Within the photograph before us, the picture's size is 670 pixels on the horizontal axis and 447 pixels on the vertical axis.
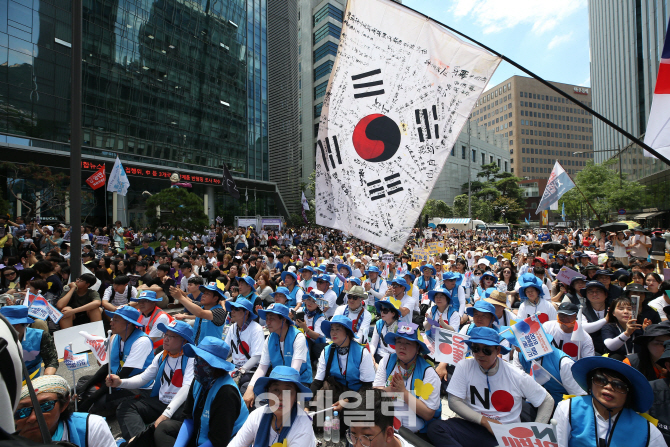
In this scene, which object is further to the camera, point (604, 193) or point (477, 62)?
point (604, 193)

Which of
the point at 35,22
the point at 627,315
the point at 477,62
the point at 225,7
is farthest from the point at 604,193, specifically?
the point at 35,22

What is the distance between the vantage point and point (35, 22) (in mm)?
30094

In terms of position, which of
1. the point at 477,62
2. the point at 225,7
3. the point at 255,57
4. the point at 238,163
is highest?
the point at 225,7

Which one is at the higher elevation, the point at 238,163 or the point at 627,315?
the point at 238,163

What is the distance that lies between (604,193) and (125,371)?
44152 mm

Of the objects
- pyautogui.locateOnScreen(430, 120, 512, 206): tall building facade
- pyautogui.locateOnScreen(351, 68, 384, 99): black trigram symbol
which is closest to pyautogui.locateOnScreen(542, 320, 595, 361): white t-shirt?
pyautogui.locateOnScreen(351, 68, 384, 99): black trigram symbol

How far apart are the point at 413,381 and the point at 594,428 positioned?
161 cm

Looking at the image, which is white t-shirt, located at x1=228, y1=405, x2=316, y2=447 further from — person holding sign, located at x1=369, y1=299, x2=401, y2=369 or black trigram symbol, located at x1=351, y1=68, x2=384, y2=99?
black trigram symbol, located at x1=351, y1=68, x2=384, y2=99

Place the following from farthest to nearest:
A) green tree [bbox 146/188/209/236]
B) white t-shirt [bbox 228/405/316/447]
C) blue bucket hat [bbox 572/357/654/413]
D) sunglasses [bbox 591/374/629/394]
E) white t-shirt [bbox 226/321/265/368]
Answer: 1. green tree [bbox 146/188/209/236]
2. white t-shirt [bbox 226/321/265/368]
3. white t-shirt [bbox 228/405/316/447]
4. sunglasses [bbox 591/374/629/394]
5. blue bucket hat [bbox 572/357/654/413]

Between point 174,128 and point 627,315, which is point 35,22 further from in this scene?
point 627,315

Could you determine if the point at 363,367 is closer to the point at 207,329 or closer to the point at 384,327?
the point at 384,327

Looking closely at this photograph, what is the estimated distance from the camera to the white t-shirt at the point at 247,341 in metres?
5.33

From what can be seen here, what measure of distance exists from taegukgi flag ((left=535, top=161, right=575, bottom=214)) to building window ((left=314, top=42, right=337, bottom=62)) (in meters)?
51.8

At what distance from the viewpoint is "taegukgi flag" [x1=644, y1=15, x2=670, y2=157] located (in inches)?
131
